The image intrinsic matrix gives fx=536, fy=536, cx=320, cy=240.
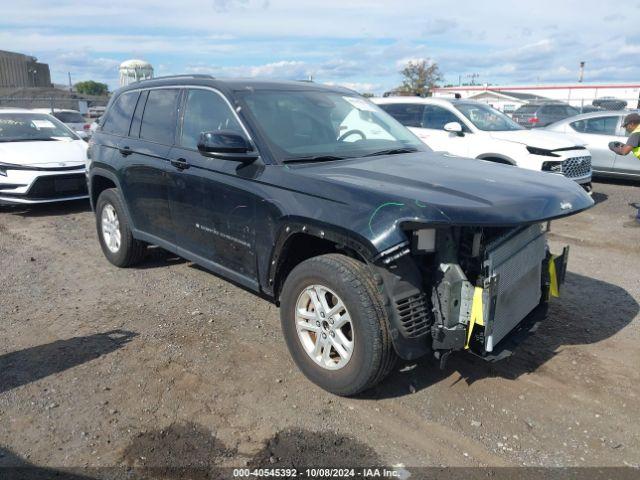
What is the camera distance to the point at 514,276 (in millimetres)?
3318

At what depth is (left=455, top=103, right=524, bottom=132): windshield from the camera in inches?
368

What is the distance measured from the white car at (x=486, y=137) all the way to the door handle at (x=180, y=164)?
5089mm

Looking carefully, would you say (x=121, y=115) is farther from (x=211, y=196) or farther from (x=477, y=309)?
(x=477, y=309)

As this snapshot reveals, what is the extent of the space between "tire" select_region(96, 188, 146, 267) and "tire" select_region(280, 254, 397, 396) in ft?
8.65

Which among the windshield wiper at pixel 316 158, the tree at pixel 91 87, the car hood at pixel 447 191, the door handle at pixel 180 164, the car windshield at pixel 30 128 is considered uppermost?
the tree at pixel 91 87

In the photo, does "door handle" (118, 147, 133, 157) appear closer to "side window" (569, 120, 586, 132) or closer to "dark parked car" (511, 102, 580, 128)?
"side window" (569, 120, 586, 132)

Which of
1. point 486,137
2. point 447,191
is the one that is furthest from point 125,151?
point 486,137

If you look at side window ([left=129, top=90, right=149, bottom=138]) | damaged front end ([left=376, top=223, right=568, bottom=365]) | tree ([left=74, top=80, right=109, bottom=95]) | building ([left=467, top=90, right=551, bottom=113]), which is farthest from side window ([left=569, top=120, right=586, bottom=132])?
tree ([left=74, top=80, right=109, bottom=95])

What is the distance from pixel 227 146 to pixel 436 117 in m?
6.87

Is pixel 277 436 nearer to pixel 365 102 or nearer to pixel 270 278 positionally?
pixel 270 278

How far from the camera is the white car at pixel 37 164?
823cm

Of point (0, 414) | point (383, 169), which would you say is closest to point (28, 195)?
point (0, 414)

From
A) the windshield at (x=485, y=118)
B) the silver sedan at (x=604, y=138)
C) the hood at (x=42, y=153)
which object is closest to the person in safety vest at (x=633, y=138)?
the windshield at (x=485, y=118)

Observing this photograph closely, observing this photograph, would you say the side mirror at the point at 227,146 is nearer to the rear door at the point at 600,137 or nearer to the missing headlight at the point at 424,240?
the missing headlight at the point at 424,240
